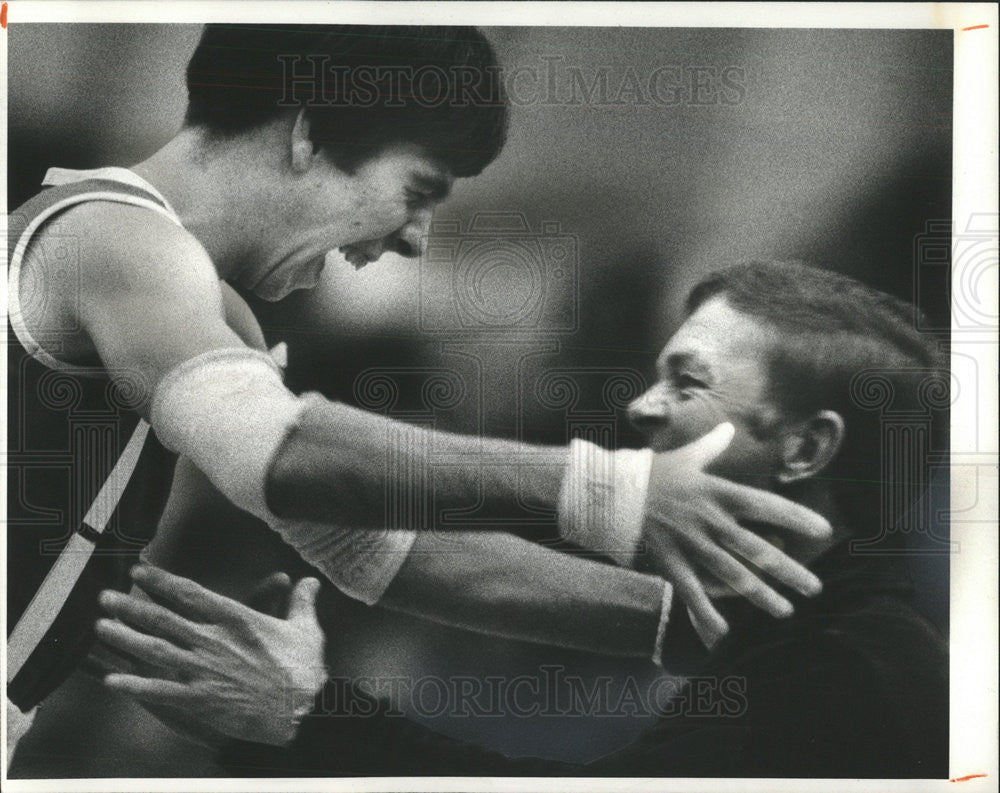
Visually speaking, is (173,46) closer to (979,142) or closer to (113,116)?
(113,116)

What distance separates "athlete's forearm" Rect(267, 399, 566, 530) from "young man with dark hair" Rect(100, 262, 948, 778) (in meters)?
0.30

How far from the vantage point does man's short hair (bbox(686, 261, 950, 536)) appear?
237 cm

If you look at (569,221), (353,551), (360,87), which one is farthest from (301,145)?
(353,551)

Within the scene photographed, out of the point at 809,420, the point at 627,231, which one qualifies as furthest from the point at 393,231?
the point at 809,420

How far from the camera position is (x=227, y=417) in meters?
2.30

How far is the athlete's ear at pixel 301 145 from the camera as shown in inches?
93.0

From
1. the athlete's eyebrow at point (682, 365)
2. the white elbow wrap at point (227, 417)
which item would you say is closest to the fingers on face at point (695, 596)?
the athlete's eyebrow at point (682, 365)

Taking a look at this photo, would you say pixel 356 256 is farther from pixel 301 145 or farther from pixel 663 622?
pixel 663 622

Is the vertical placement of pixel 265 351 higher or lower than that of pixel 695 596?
higher

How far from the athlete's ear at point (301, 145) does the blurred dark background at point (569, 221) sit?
242 mm

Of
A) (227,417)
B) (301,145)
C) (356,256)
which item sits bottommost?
(227,417)

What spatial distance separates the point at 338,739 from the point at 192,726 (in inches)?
13.4
